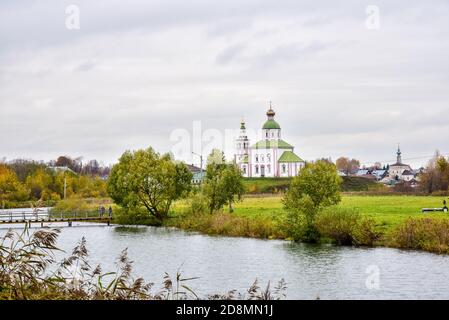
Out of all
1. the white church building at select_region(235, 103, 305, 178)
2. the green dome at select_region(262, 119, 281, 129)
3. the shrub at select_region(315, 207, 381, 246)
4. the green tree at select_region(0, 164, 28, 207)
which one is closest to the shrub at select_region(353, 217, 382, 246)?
the shrub at select_region(315, 207, 381, 246)

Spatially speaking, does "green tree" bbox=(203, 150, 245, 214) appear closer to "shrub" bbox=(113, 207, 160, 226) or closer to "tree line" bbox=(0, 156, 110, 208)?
"shrub" bbox=(113, 207, 160, 226)

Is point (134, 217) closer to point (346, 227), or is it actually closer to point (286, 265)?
point (346, 227)

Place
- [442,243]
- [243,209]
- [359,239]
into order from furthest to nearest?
[243,209], [359,239], [442,243]

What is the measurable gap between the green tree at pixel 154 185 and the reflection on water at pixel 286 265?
18186 mm

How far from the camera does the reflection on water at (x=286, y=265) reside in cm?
2825

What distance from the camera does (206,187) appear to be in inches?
2623

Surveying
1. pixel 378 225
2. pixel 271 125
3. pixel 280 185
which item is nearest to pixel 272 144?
pixel 271 125

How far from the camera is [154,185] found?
71.2 meters

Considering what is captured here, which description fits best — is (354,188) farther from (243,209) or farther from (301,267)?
(301,267)

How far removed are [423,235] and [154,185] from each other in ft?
115

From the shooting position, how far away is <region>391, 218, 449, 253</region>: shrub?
39.4 m

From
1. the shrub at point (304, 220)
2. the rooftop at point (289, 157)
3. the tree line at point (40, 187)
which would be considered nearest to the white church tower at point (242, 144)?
the rooftop at point (289, 157)
